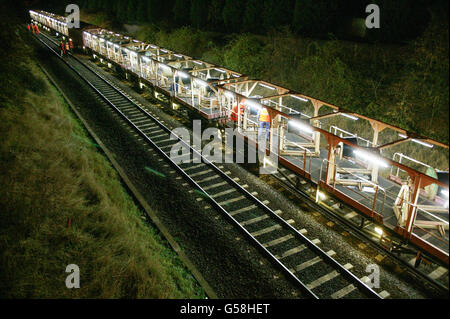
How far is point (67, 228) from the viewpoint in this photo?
829 centimetres

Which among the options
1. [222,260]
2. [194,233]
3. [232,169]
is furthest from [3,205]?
[232,169]

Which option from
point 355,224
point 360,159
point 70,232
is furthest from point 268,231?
point 70,232

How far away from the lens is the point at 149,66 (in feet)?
70.8

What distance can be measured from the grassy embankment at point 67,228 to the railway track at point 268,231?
226 centimetres

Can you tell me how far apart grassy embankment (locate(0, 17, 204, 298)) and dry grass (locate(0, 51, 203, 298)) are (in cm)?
2

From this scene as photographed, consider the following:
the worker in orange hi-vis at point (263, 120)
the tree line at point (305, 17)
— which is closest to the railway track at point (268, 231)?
the worker in orange hi-vis at point (263, 120)

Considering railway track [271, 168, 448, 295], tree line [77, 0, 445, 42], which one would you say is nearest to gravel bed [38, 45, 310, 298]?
railway track [271, 168, 448, 295]

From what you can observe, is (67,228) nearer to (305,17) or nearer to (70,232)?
(70,232)

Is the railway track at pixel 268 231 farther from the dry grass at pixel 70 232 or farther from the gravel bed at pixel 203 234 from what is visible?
the dry grass at pixel 70 232

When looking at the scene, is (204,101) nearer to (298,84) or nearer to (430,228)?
(298,84)

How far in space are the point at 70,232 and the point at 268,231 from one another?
532cm

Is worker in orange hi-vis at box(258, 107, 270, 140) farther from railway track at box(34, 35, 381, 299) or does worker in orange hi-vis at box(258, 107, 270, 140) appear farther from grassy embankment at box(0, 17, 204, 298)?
grassy embankment at box(0, 17, 204, 298)

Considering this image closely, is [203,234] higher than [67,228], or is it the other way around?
[67,228]

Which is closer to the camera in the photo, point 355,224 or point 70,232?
point 70,232
